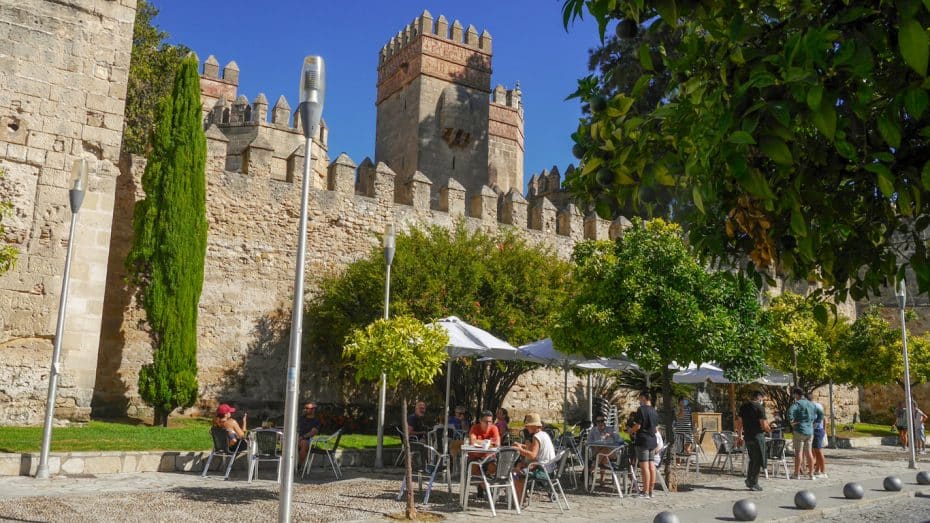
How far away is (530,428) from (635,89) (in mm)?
6694

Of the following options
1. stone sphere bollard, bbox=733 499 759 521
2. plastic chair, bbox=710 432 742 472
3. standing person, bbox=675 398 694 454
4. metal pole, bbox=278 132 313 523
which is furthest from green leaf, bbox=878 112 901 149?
plastic chair, bbox=710 432 742 472

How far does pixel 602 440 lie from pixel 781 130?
852 cm

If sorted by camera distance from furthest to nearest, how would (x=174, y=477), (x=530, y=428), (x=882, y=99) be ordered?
(x=174, y=477) → (x=530, y=428) → (x=882, y=99)

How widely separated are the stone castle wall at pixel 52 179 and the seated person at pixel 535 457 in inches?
323

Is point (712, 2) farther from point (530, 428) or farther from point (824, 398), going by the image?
point (824, 398)

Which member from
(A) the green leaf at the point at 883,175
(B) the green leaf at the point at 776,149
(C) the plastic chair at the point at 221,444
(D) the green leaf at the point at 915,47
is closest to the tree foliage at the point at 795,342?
(C) the plastic chair at the point at 221,444

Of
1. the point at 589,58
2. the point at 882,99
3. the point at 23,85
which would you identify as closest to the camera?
the point at 882,99

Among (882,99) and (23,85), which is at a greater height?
(23,85)

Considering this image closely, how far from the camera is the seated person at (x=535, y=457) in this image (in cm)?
814

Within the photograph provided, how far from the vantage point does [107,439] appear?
436 inches

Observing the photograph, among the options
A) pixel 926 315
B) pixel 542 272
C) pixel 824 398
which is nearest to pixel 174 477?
pixel 542 272

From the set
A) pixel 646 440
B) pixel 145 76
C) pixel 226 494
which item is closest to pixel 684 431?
pixel 646 440

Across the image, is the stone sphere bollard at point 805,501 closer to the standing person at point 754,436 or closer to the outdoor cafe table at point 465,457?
the standing person at point 754,436

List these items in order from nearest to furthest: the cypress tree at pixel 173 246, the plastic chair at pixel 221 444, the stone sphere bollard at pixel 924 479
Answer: the plastic chair at pixel 221 444 → the stone sphere bollard at pixel 924 479 → the cypress tree at pixel 173 246
